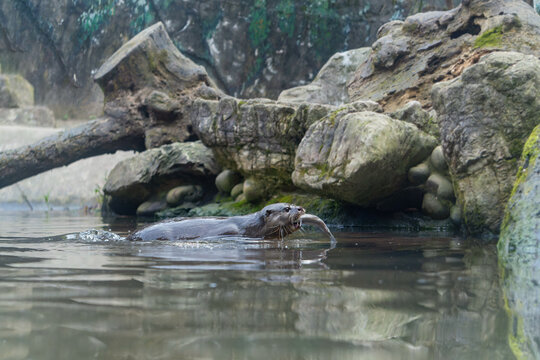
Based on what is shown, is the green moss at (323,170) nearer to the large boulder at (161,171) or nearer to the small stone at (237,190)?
the small stone at (237,190)

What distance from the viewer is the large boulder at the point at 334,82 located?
11.7m

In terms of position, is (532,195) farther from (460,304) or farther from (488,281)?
(460,304)

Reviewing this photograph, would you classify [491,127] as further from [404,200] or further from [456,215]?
[404,200]

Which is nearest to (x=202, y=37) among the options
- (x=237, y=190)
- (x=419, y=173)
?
(x=237, y=190)

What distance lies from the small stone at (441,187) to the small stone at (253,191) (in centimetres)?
262

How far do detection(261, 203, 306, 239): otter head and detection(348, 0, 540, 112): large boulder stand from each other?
3.99 m

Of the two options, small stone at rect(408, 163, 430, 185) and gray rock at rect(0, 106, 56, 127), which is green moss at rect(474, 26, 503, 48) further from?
gray rock at rect(0, 106, 56, 127)

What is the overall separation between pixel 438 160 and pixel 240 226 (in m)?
2.43

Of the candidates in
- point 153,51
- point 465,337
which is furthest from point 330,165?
point 153,51

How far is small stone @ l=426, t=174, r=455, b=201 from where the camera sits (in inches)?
237

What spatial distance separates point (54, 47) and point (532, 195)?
60.5 ft

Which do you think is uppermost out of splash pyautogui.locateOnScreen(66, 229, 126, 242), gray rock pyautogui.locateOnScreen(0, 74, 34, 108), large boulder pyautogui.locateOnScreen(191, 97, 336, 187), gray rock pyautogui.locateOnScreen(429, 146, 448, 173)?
gray rock pyautogui.locateOnScreen(0, 74, 34, 108)

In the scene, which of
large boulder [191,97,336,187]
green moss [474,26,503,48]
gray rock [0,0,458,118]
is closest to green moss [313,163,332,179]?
large boulder [191,97,336,187]

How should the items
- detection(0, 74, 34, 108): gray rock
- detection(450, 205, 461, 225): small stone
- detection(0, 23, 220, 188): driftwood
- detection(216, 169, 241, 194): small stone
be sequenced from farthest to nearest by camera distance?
detection(0, 74, 34, 108): gray rock
detection(0, 23, 220, 188): driftwood
detection(216, 169, 241, 194): small stone
detection(450, 205, 461, 225): small stone
